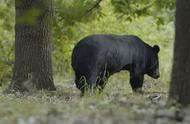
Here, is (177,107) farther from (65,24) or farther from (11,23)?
(11,23)

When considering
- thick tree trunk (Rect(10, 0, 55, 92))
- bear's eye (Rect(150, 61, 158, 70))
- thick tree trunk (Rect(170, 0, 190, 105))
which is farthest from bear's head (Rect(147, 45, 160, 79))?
thick tree trunk (Rect(170, 0, 190, 105))

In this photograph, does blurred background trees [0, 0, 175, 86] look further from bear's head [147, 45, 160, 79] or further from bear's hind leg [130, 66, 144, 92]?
bear's hind leg [130, 66, 144, 92]

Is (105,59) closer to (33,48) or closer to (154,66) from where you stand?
(33,48)

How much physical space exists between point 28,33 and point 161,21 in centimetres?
409

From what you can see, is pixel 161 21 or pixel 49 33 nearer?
pixel 49 33

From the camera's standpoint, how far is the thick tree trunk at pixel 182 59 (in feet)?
24.6

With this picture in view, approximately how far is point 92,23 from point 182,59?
12.2 metres

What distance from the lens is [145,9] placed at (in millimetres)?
15117

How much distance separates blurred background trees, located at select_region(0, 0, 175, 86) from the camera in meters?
15.1

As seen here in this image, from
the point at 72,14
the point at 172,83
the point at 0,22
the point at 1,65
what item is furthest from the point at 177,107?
the point at 0,22

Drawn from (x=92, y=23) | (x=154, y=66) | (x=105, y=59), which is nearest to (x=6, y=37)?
(x=92, y=23)

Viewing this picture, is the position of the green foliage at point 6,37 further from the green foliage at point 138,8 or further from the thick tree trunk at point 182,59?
the thick tree trunk at point 182,59

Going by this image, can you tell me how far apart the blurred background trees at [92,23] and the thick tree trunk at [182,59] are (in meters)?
6.85

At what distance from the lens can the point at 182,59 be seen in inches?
296
